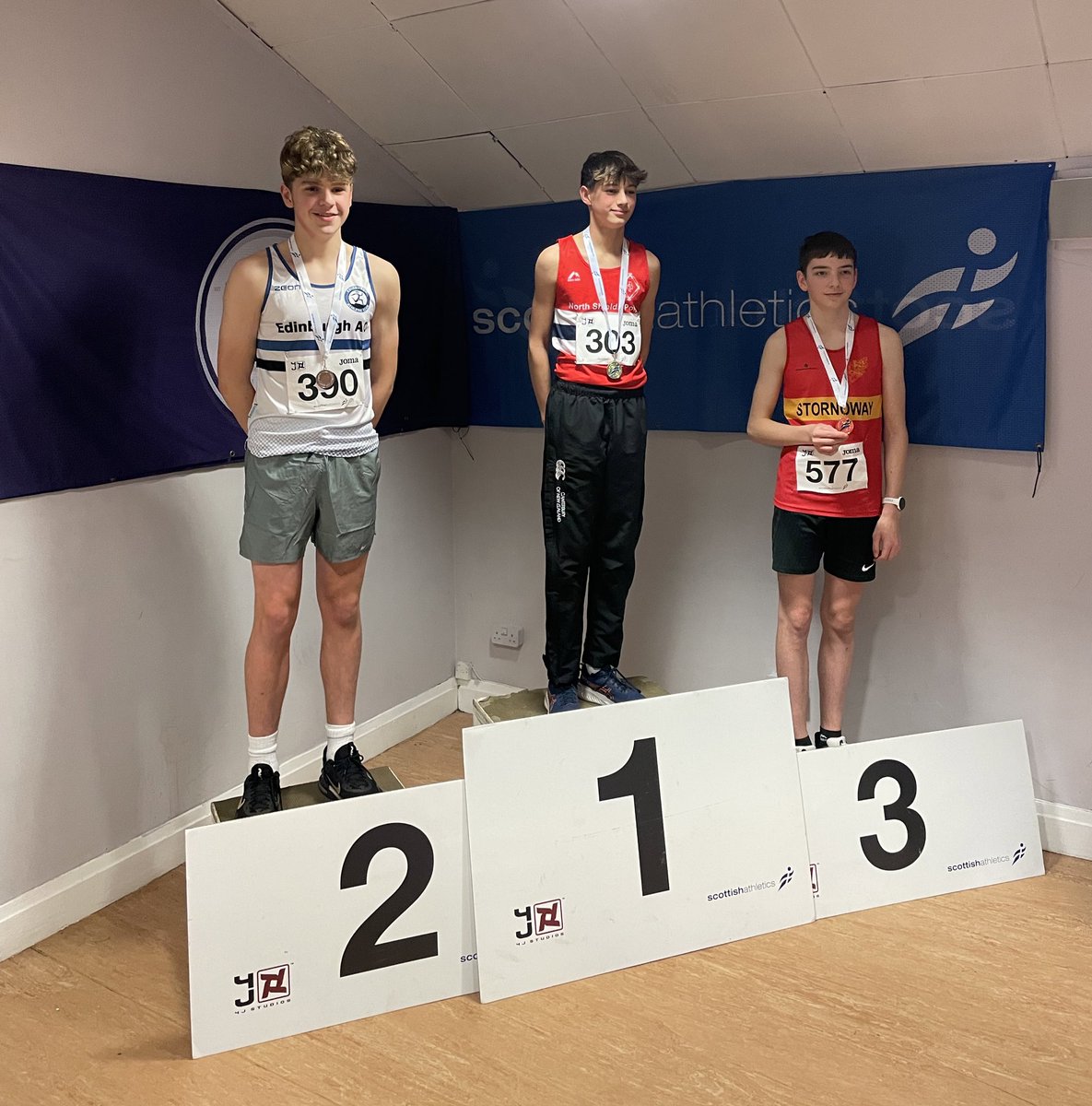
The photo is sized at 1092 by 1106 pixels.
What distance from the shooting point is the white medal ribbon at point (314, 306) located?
254 centimetres

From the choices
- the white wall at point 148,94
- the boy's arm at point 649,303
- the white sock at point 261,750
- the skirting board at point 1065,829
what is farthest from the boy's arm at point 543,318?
the skirting board at point 1065,829

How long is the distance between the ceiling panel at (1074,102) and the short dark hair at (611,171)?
3.30 ft

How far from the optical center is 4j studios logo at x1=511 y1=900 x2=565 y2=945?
8.42ft

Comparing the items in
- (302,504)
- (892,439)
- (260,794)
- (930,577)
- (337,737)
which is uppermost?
(892,439)

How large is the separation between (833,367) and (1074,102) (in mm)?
840

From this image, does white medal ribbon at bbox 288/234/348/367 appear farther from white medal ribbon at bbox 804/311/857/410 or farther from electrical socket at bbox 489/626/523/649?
electrical socket at bbox 489/626/523/649

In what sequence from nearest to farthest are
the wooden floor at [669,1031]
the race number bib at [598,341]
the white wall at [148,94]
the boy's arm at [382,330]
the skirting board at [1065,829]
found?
the wooden floor at [669,1031], the white wall at [148,94], the boy's arm at [382,330], the race number bib at [598,341], the skirting board at [1065,829]

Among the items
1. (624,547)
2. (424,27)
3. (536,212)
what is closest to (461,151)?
(536,212)

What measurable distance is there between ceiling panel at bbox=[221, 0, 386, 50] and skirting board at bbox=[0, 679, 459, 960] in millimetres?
2157

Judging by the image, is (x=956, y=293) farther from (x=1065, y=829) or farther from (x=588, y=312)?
(x=1065, y=829)

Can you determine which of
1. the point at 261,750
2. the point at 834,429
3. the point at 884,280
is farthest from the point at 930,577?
the point at 261,750

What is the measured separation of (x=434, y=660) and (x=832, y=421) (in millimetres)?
1833

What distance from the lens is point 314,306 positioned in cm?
254

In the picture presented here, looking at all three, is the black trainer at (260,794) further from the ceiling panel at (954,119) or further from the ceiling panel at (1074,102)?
the ceiling panel at (1074,102)
